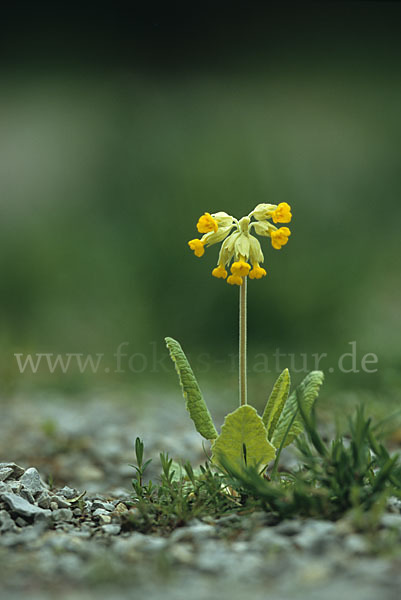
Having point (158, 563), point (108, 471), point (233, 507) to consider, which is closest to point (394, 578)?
point (158, 563)

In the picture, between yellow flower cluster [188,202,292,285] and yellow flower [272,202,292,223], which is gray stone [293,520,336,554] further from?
yellow flower [272,202,292,223]

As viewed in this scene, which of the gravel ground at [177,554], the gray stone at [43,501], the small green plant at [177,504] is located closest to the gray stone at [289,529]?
the gravel ground at [177,554]

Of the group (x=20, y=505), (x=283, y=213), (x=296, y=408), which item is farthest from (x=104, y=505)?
(x=283, y=213)

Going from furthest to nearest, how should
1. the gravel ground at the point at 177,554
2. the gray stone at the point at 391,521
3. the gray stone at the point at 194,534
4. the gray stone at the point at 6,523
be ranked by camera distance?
the gray stone at the point at 6,523, the gray stone at the point at 194,534, the gray stone at the point at 391,521, the gravel ground at the point at 177,554

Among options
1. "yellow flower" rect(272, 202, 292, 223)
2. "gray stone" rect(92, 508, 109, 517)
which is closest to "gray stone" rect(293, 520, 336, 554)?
"gray stone" rect(92, 508, 109, 517)

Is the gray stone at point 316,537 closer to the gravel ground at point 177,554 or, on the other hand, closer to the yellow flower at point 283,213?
the gravel ground at point 177,554
